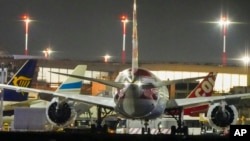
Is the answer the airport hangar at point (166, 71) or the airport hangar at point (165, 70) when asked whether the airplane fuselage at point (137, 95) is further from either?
the airport hangar at point (165, 70)

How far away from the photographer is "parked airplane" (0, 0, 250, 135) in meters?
45.4

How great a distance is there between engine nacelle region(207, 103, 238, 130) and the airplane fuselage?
514cm

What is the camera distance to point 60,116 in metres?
50.8

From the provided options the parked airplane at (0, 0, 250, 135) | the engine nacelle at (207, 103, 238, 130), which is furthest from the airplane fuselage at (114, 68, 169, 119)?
the engine nacelle at (207, 103, 238, 130)

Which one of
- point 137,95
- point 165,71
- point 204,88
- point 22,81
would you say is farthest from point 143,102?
point 165,71

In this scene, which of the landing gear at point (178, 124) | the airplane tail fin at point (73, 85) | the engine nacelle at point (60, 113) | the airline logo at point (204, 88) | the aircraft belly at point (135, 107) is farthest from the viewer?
the airline logo at point (204, 88)

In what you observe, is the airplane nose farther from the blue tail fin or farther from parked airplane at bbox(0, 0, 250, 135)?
the blue tail fin

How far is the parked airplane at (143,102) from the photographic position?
4544 cm

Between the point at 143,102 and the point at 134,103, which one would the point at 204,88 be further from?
the point at 134,103

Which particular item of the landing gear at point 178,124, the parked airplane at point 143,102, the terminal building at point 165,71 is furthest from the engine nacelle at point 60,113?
the terminal building at point 165,71

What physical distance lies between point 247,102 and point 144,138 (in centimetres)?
8950

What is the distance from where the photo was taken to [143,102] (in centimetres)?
4584

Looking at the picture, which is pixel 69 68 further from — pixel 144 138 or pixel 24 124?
pixel 144 138

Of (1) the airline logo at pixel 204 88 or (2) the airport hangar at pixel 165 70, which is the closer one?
(1) the airline logo at pixel 204 88
